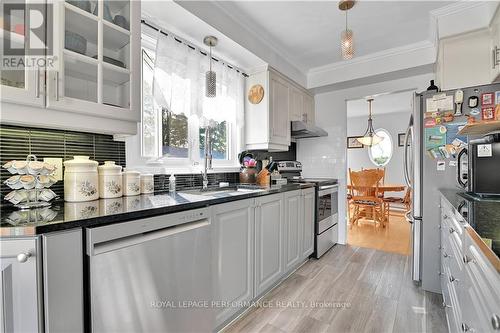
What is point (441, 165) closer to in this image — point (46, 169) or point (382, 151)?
point (46, 169)

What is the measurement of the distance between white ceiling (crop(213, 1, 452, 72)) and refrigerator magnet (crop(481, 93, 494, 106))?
2.93ft

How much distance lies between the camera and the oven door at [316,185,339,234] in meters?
2.80

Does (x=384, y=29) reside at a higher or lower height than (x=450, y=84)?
higher

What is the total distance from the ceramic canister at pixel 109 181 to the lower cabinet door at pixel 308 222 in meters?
1.76

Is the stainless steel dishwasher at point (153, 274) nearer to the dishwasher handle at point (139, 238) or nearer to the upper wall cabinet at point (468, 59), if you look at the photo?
the dishwasher handle at point (139, 238)

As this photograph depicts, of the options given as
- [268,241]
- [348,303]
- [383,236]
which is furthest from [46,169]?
[383,236]

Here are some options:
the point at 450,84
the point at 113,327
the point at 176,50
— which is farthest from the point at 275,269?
the point at 450,84

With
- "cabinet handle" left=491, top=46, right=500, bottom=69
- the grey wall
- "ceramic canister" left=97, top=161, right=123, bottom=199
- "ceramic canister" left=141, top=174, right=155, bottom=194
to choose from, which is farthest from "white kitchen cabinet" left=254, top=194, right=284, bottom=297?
the grey wall

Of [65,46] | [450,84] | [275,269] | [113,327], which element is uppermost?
[450,84]

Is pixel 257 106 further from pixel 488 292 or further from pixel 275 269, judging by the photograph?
pixel 488 292

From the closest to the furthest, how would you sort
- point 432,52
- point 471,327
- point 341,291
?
point 471,327 < point 341,291 < point 432,52

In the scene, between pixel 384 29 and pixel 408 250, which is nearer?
pixel 384 29

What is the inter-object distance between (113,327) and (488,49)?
324cm

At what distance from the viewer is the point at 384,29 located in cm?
236
